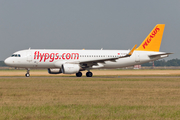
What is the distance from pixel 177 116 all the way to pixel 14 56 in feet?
113

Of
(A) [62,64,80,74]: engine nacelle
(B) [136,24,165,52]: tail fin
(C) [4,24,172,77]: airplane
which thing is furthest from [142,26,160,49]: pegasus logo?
(A) [62,64,80,74]: engine nacelle

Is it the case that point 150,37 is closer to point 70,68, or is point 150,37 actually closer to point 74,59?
point 74,59

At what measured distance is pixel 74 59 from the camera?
43875 mm

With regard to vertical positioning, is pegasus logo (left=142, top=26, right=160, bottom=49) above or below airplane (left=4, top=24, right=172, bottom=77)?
above

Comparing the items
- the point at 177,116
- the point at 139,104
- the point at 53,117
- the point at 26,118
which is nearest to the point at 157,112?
the point at 177,116

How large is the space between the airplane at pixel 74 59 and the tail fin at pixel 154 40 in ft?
1.23

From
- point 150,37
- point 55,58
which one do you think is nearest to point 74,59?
point 55,58

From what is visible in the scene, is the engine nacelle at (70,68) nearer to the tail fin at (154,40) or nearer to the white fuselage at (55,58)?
the white fuselage at (55,58)

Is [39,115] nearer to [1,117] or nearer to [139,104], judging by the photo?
[1,117]

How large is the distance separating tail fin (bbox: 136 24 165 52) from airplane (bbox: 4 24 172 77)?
1.23 feet

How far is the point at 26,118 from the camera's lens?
11.3 metres

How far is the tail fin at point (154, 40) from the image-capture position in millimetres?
48000

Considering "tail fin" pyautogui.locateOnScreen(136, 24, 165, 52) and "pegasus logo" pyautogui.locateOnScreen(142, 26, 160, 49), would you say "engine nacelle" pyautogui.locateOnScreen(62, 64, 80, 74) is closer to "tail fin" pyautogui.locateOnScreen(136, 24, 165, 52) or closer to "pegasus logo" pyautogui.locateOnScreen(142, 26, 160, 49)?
"tail fin" pyautogui.locateOnScreen(136, 24, 165, 52)

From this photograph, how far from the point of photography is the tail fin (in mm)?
48000
